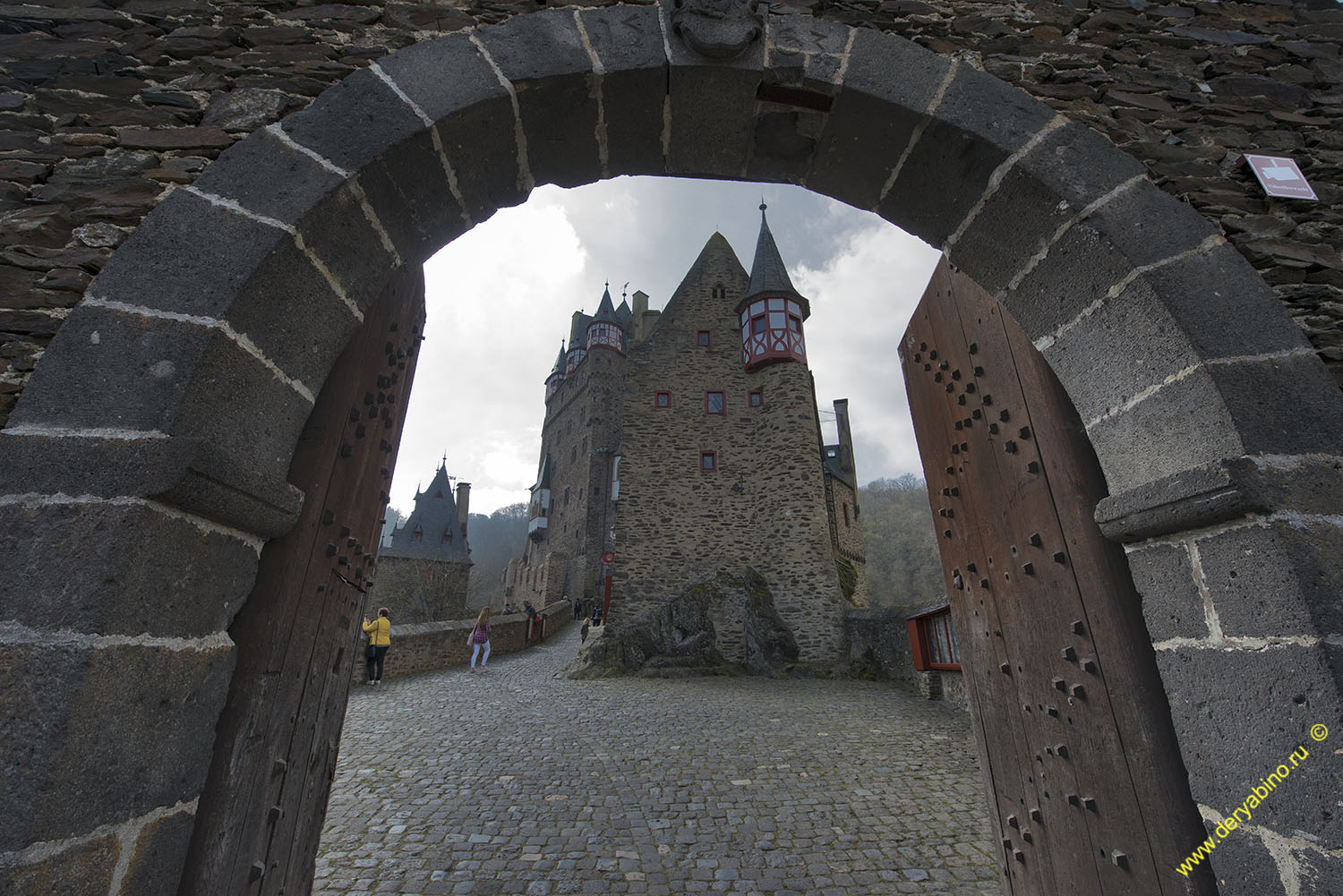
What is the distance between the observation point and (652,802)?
443cm

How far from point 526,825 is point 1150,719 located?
389cm

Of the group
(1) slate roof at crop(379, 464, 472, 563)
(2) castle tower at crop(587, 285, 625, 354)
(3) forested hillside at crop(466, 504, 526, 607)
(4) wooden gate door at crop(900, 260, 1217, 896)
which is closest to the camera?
(4) wooden gate door at crop(900, 260, 1217, 896)

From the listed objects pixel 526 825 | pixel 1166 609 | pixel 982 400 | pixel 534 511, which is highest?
pixel 534 511

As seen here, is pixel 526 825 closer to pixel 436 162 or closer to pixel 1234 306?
pixel 436 162

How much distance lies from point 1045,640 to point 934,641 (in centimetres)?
749

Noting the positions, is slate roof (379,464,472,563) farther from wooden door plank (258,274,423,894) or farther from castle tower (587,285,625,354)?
wooden door plank (258,274,423,894)

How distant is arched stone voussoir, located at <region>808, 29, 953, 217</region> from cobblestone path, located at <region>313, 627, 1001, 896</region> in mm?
3747

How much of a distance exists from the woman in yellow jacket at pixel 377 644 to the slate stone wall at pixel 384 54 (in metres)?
8.64

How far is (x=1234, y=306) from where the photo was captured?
1.71m

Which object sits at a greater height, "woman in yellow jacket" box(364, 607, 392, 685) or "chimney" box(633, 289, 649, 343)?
"chimney" box(633, 289, 649, 343)

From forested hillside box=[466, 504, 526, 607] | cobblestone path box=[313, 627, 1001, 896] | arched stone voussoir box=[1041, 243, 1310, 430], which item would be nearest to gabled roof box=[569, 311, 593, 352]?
forested hillside box=[466, 504, 526, 607]

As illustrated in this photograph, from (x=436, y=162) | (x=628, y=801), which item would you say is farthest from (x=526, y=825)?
(x=436, y=162)

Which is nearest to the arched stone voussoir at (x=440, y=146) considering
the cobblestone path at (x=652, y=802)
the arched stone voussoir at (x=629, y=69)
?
the arched stone voussoir at (x=629, y=69)

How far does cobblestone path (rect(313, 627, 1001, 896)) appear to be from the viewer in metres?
3.29
